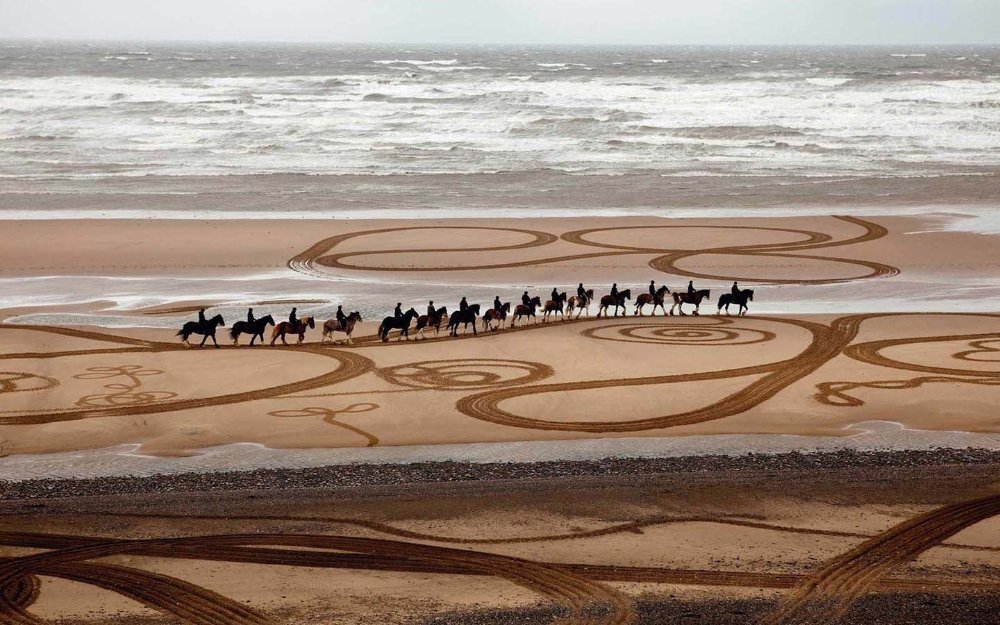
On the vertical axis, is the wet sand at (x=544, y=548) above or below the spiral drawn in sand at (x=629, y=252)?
below

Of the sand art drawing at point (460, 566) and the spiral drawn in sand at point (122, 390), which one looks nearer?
the sand art drawing at point (460, 566)

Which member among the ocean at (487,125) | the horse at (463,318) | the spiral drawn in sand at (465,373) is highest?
the ocean at (487,125)

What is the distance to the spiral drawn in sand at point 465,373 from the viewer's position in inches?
678

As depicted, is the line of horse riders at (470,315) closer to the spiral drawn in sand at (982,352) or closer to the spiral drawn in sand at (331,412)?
the spiral drawn in sand at (331,412)

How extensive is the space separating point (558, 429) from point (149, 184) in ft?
98.7

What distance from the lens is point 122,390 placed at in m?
16.7

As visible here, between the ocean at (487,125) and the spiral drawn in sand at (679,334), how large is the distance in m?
24.5

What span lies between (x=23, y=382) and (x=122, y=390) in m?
1.54

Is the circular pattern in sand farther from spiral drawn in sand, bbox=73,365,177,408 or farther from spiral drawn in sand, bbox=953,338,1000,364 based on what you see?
spiral drawn in sand, bbox=73,365,177,408

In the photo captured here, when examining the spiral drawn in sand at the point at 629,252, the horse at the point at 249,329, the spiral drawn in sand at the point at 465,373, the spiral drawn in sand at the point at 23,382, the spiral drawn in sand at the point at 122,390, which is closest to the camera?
the spiral drawn in sand at the point at 122,390

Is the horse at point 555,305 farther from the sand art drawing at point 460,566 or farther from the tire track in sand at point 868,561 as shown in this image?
the tire track in sand at point 868,561

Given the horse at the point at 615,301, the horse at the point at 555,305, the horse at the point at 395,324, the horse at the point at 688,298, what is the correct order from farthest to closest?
the horse at the point at 688,298 < the horse at the point at 615,301 < the horse at the point at 555,305 < the horse at the point at 395,324

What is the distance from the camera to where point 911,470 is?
13523 mm

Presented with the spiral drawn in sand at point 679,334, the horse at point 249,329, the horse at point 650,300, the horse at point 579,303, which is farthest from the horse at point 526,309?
the horse at point 249,329
